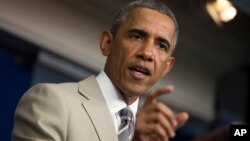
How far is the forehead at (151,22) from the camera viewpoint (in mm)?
1813

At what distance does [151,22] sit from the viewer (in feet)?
6.00

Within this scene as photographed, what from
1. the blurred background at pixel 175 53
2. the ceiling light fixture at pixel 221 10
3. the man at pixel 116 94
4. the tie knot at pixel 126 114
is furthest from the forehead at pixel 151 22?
the ceiling light fixture at pixel 221 10

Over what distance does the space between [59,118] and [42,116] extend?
42 millimetres

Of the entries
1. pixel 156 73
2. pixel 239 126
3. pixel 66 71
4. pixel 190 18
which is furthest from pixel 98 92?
pixel 190 18

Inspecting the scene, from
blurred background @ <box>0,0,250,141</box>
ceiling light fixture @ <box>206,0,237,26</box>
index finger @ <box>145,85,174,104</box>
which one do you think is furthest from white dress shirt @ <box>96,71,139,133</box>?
ceiling light fixture @ <box>206,0,237,26</box>

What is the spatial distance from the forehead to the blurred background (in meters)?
2.06

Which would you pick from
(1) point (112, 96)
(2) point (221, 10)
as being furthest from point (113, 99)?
(2) point (221, 10)

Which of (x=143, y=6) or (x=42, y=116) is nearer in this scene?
(x=42, y=116)

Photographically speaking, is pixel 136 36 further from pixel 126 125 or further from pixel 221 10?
pixel 221 10

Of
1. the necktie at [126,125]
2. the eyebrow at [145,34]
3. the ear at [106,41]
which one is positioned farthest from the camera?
the ear at [106,41]

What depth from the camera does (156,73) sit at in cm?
177

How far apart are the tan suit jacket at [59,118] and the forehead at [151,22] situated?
27 cm

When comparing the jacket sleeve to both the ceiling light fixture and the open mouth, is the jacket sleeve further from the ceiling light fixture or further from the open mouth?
the ceiling light fixture

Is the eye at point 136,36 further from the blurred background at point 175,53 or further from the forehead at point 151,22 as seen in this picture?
the blurred background at point 175,53
